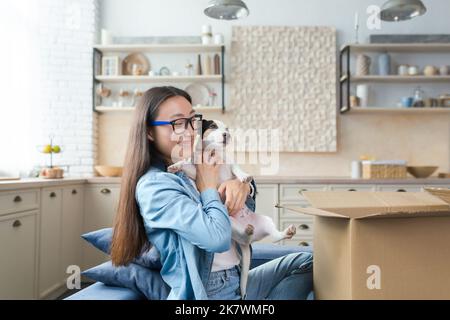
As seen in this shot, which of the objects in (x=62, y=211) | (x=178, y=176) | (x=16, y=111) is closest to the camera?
(x=178, y=176)

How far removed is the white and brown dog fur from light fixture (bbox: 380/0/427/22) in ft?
6.40

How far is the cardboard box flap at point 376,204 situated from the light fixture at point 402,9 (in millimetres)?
1976

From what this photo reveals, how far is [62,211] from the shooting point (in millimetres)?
2576

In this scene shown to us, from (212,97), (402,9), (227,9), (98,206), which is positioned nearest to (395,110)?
(402,9)

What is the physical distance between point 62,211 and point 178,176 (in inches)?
78.3

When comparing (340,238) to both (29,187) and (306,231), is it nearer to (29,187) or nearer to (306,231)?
(29,187)

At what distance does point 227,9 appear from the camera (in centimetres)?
237

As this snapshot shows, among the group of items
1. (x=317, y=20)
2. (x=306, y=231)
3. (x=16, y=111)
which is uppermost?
(x=317, y=20)

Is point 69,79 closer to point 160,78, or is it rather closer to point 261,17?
point 160,78

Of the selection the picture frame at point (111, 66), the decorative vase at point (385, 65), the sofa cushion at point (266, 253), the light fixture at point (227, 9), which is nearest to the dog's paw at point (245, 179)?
the sofa cushion at point (266, 253)

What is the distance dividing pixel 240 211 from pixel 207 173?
0.15 metres

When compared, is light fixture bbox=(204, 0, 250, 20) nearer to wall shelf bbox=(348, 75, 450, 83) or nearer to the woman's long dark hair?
wall shelf bbox=(348, 75, 450, 83)

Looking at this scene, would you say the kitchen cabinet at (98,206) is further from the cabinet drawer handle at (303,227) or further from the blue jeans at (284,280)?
the blue jeans at (284,280)
